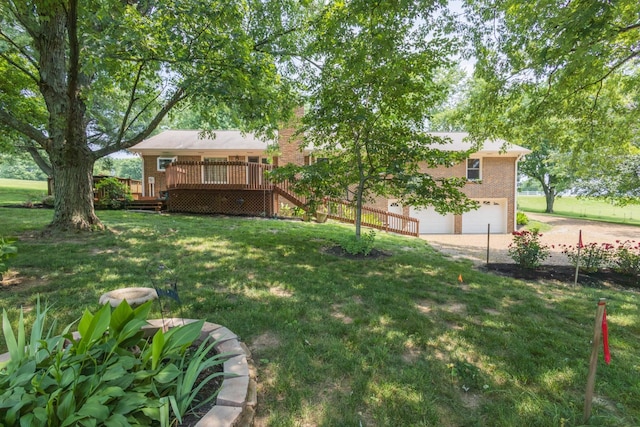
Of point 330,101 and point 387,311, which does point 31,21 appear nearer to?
point 330,101

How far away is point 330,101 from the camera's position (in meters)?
6.48

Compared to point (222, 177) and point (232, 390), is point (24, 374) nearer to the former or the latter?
point (232, 390)

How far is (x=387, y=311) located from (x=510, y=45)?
6530mm

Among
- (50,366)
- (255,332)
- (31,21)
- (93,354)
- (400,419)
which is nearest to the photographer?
(50,366)

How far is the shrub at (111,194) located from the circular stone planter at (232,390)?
43.2 feet

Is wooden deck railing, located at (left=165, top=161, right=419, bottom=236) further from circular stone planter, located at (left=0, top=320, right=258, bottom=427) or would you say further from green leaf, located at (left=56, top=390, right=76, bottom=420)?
green leaf, located at (left=56, top=390, right=76, bottom=420)

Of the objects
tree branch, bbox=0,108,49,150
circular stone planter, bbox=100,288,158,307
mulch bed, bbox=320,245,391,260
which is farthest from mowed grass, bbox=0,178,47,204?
circular stone planter, bbox=100,288,158,307

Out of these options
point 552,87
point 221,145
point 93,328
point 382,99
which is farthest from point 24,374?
point 221,145

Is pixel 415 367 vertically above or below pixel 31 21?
below

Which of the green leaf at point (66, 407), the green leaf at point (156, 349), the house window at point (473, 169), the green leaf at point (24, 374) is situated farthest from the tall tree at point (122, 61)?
the house window at point (473, 169)

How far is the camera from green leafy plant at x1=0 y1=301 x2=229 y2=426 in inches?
59.0

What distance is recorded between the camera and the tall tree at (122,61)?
533 centimetres

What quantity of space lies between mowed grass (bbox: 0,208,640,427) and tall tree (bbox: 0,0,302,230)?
214 cm

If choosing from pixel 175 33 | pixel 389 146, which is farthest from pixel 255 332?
pixel 175 33
